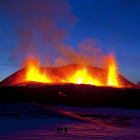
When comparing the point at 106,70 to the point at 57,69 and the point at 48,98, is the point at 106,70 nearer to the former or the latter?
the point at 57,69

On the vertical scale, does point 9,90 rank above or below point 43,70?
below

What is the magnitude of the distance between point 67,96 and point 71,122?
1975 cm

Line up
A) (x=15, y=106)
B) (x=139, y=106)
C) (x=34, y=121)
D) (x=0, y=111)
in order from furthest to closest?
(x=139, y=106) < (x=15, y=106) < (x=0, y=111) < (x=34, y=121)

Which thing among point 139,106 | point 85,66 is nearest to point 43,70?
point 85,66

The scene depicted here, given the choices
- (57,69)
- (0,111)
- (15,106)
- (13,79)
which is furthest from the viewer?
(57,69)

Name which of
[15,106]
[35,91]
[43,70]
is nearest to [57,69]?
[43,70]

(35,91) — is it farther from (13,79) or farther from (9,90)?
(13,79)

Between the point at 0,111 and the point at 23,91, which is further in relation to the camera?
the point at 23,91

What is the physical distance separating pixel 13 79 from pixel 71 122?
39.1m

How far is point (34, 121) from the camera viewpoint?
10.7 meters

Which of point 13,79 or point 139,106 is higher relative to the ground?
point 13,79

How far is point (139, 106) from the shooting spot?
29.2 metres

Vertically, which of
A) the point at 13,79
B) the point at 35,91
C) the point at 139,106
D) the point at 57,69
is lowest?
the point at 139,106

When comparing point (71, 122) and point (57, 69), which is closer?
point (71, 122)
